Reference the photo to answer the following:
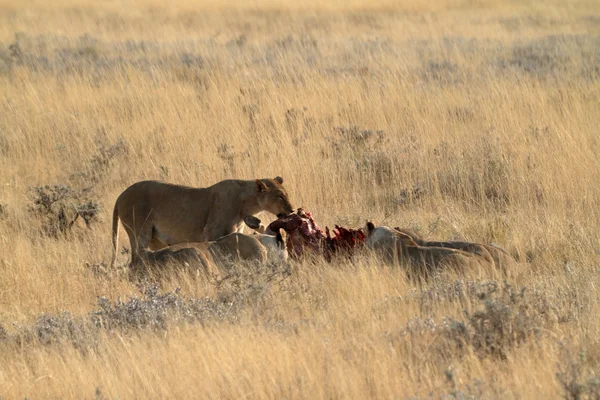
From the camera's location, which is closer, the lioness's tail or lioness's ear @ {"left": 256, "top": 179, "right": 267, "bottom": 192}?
the lioness's tail

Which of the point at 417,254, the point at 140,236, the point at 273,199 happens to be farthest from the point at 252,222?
the point at 417,254

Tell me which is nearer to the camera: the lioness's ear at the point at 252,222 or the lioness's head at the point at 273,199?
the lioness's ear at the point at 252,222

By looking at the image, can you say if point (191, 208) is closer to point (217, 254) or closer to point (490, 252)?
point (217, 254)

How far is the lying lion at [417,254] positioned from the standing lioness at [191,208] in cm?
160

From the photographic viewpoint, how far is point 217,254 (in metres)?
7.79

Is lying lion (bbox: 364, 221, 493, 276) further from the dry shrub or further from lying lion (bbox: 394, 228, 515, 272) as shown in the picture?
the dry shrub

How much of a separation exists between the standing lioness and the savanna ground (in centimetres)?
49

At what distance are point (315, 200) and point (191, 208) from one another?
1858 millimetres

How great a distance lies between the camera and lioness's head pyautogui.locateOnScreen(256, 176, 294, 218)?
29.8 feet

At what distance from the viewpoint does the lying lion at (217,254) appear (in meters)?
7.42

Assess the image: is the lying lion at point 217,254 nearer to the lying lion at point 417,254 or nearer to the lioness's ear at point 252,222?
the lioness's ear at point 252,222

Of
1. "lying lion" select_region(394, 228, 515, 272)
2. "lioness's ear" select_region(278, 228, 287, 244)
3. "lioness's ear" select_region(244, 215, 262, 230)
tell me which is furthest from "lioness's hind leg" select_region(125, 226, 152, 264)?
"lying lion" select_region(394, 228, 515, 272)

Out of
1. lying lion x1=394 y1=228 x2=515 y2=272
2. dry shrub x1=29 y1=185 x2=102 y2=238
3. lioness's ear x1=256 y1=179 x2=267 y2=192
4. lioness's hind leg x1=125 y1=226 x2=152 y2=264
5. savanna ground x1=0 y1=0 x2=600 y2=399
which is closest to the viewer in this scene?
savanna ground x1=0 y1=0 x2=600 y2=399

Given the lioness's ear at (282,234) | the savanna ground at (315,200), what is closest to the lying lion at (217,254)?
the lioness's ear at (282,234)
